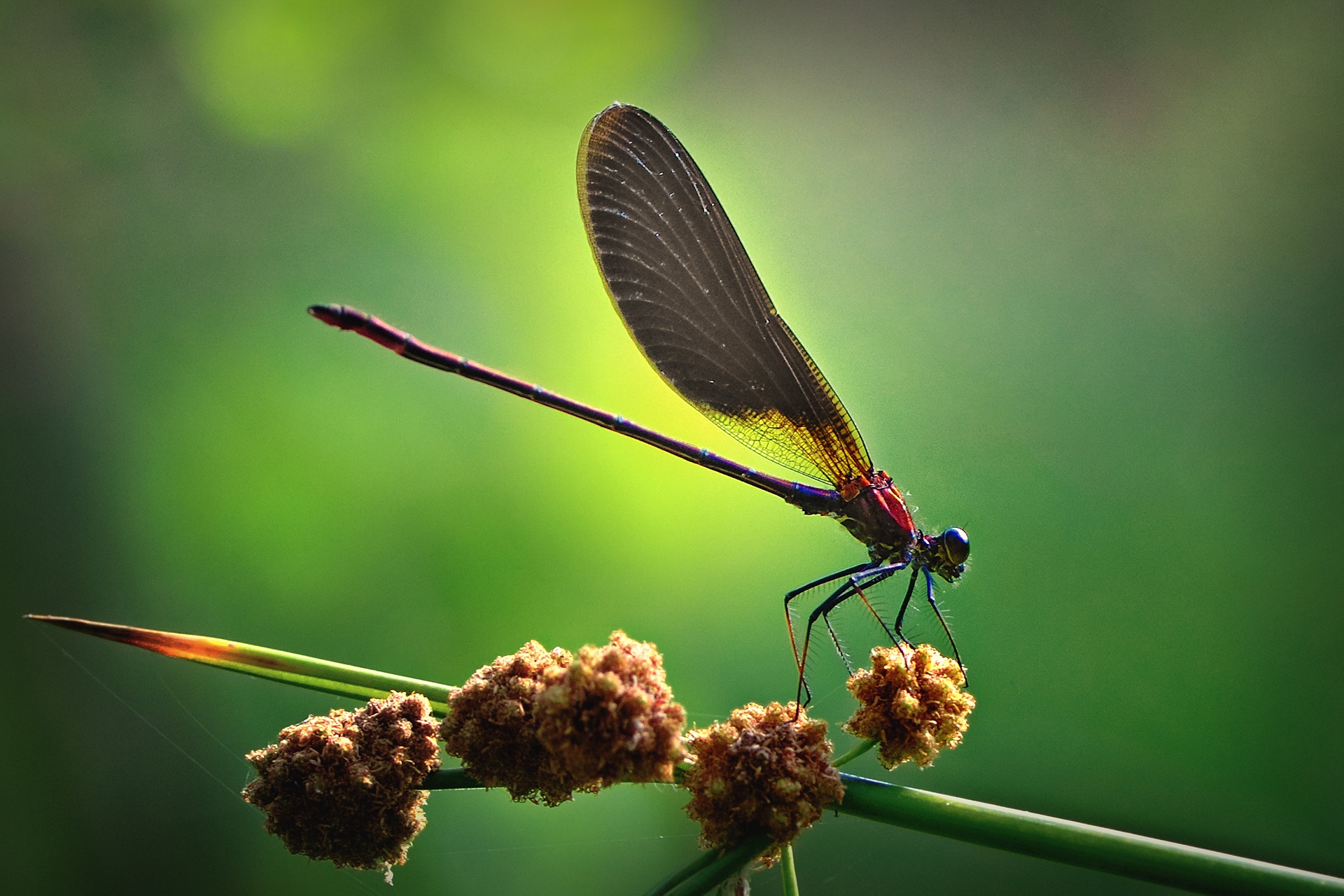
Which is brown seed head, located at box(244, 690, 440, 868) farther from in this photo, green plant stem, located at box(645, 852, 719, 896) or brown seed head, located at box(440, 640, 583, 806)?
green plant stem, located at box(645, 852, 719, 896)

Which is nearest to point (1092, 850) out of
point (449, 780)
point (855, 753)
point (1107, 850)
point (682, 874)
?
point (1107, 850)

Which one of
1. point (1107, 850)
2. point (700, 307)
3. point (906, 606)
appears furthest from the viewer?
point (700, 307)

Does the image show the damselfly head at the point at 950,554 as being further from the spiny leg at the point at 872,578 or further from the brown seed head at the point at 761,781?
the brown seed head at the point at 761,781

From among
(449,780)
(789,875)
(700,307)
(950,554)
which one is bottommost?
(789,875)

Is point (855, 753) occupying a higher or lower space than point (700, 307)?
lower

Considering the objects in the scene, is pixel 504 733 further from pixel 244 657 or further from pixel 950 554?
pixel 950 554

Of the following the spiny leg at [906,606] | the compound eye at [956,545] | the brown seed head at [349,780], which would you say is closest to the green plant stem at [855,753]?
the spiny leg at [906,606]

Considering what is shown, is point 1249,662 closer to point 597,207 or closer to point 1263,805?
point 1263,805
